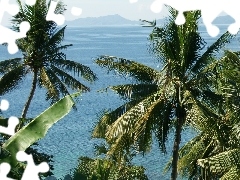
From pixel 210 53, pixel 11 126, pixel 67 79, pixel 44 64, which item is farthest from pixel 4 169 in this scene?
pixel 44 64

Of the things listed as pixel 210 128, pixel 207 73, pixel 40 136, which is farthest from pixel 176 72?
pixel 40 136

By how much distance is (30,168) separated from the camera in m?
2.63

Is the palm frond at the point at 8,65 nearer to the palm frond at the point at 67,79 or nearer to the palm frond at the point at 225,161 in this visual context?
the palm frond at the point at 67,79

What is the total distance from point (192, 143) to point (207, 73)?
486 cm

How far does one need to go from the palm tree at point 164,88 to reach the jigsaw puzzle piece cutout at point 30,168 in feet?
29.7

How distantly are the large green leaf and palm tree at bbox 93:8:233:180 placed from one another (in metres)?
9.12

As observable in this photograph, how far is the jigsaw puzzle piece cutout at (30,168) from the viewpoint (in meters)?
2.52

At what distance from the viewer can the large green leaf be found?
2521 mm

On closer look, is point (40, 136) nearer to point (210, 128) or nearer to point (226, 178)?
point (226, 178)

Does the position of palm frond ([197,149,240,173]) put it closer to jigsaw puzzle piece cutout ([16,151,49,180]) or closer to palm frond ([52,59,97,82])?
palm frond ([52,59,97,82])

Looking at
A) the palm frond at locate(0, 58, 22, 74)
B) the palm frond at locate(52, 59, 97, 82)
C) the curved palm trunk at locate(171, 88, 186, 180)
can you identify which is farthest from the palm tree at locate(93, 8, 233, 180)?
the palm frond at locate(0, 58, 22, 74)

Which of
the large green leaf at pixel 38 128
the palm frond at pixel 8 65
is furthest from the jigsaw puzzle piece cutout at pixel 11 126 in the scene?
the palm frond at pixel 8 65

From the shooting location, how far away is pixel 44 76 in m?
17.0

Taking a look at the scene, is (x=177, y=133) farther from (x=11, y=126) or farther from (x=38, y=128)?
(x=38, y=128)
